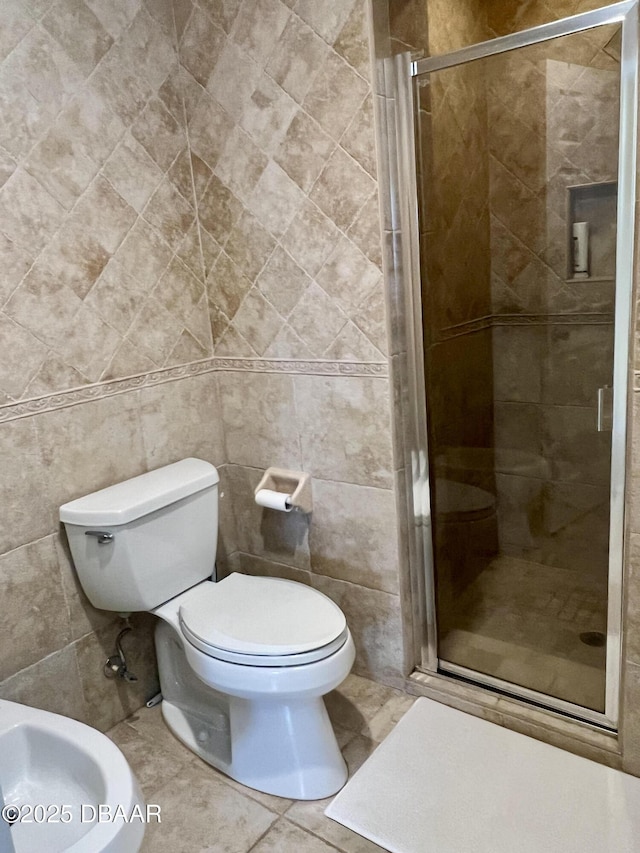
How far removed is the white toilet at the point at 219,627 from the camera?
5.16 feet

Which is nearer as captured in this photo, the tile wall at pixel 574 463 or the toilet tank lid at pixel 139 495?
the tile wall at pixel 574 463

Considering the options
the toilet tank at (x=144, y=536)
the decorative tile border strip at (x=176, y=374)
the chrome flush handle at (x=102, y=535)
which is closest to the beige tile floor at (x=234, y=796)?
the toilet tank at (x=144, y=536)

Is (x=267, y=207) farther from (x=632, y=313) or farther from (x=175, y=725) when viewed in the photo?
(x=175, y=725)

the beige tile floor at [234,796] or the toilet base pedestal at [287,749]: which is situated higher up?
the toilet base pedestal at [287,749]

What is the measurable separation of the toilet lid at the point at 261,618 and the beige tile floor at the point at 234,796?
1.42ft

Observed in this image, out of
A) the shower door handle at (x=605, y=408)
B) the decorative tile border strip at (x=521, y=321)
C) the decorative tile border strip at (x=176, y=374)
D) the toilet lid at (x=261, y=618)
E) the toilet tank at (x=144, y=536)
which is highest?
the decorative tile border strip at (x=521, y=321)

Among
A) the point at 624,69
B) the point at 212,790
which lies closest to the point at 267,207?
the point at 624,69

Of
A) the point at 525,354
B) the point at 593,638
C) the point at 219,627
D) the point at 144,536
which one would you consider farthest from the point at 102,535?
the point at 593,638

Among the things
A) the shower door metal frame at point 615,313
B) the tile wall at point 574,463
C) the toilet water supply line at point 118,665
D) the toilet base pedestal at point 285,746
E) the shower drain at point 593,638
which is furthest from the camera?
the toilet water supply line at point 118,665

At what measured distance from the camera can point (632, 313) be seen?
149cm

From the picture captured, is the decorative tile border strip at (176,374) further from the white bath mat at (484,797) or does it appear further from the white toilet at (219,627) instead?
the white bath mat at (484,797)

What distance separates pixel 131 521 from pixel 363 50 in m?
1.35

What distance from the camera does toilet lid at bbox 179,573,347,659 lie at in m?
1.57

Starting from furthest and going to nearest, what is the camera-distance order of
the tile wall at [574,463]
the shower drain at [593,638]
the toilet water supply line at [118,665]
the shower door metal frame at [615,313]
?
the toilet water supply line at [118,665] < the shower drain at [593,638] < the tile wall at [574,463] < the shower door metal frame at [615,313]
